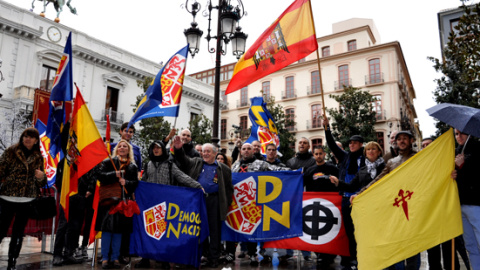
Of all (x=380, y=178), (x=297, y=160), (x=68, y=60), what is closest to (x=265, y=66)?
(x=297, y=160)

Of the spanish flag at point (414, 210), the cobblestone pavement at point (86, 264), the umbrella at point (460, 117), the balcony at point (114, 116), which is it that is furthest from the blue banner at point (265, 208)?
the balcony at point (114, 116)

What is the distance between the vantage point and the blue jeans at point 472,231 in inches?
153

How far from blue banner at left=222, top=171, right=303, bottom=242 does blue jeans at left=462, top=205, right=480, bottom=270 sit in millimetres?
2276

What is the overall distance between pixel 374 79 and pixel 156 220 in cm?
3399

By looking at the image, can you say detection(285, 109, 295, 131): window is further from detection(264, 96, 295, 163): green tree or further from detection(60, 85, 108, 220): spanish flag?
detection(60, 85, 108, 220): spanish flag

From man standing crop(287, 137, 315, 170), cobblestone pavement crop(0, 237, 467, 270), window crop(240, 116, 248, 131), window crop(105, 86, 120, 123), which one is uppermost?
window crop(240, 116, 248, 131)

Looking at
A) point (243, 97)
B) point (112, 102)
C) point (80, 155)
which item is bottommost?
point (80, 155)

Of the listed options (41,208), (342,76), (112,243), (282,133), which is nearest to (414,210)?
(112,243)

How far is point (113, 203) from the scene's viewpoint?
5094 mm

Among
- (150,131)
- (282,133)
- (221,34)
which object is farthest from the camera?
(282,133)

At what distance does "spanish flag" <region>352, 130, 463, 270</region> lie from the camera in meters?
3.86

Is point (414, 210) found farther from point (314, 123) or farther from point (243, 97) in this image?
point (243, 97)

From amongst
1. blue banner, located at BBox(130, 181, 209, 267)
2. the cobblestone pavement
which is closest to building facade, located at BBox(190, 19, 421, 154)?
the cobblestone pavement

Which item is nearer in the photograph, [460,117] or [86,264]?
[460,117]
